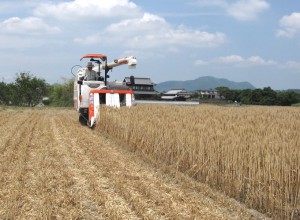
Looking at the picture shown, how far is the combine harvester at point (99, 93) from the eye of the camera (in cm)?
1549

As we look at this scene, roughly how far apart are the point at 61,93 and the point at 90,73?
45568 millimetres

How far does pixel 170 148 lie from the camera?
8.38m

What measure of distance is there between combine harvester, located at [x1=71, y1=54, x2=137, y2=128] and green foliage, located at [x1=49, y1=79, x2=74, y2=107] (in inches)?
1573

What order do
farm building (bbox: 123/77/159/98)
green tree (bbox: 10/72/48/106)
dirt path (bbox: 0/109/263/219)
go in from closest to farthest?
dirt path (bbox: 0/109/263/219)
green tree (bbox: 10/72/48/106)
farm building (bbox: 123/77/159/98)

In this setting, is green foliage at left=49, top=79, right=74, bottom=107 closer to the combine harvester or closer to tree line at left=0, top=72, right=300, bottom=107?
tree line at left=0, top=72, right=300, bottom=107

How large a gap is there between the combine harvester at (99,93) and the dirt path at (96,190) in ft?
19.1

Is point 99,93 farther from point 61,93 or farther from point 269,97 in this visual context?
point 61,93

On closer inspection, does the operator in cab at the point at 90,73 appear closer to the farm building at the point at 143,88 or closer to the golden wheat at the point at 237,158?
the golden wheat at the point at 237,158

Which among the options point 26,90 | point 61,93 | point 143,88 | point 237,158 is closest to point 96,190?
point 237,158

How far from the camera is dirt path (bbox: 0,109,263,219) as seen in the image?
519cm

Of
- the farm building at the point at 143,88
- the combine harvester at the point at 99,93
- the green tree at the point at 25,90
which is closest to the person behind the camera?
the combine harvester at the point at 99,93

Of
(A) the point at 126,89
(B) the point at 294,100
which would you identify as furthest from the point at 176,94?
(A) the point at 126,89

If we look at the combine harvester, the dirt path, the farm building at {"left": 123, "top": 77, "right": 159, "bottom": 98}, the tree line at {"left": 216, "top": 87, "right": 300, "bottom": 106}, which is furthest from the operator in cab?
the farm building at {"left": 123, "top": 77, "right": 159, "bottom": 98}

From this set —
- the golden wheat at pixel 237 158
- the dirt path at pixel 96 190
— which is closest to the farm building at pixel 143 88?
the golden wheat at pixel 237 158
